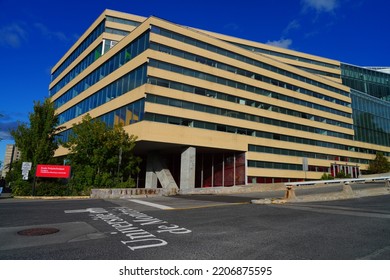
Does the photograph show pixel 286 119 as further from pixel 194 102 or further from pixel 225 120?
pixel 194 102

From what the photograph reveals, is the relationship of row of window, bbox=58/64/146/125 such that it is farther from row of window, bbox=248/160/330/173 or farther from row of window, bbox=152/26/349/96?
row of window, bbox=248/160/330/173

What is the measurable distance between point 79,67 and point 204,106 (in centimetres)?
2522

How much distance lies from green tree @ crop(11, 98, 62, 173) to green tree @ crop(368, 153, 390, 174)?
5393cm

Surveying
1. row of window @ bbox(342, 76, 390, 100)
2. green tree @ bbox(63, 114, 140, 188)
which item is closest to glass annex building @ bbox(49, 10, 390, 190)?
green tree @ bbox(63, 114, 140, 188)

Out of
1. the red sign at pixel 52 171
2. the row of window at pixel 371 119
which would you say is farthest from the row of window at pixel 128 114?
the row of window at pixel 371 119

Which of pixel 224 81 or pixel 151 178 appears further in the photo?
pixel 224 81

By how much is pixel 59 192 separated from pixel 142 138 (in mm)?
8425

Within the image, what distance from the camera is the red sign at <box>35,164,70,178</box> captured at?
19766 millimetres

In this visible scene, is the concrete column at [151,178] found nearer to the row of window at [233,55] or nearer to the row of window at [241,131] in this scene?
the row of window at [241,131]

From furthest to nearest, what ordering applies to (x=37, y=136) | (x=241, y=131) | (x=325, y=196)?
1. (x=241, y=131)
2. (x=37, y=136)
3. (x=325, y=196)

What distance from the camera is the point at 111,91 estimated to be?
31750 millimetres

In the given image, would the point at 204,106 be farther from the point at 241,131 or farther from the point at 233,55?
the point at 233,55

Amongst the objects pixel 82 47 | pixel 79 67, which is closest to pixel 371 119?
pixel 79 67
